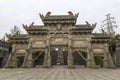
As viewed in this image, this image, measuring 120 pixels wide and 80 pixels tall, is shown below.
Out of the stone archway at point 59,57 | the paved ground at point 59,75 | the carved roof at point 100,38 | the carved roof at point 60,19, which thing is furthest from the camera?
the stone archway at point 59,57

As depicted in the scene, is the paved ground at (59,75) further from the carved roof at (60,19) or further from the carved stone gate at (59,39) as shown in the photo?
the carved roof at (60,19)

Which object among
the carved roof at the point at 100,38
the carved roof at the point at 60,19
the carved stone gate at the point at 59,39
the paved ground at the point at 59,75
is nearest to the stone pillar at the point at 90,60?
the carved stone gate at the point at 59,39

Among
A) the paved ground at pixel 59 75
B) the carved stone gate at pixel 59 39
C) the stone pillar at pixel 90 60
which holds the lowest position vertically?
the paved ground at pixel 59 75

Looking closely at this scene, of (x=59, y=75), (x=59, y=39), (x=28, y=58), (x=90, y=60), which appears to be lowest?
(x=59, y=75)

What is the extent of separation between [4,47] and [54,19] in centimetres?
1525

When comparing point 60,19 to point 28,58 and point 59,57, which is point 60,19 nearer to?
point 28,58

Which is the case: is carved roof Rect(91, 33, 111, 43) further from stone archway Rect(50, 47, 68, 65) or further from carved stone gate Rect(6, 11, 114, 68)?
stone archway Rect(50, 47, 68, 65)

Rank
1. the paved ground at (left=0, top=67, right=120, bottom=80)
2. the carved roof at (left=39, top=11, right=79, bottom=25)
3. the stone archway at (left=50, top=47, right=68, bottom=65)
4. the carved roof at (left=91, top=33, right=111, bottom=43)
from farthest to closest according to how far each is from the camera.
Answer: the stone archway at (left=50, top=47, right=68, bottom=65) → the carved roof at (left=39, top=11, right=79, bottom=25) → the carved roof at (left=91, top=33, right=111, bottom=43) → the paved ground at (left=0, top=67, right=120, bottom=80)

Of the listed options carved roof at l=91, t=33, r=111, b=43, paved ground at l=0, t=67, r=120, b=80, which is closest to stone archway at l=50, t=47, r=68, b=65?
carved roof at l=91, t=33, r=111, b=43

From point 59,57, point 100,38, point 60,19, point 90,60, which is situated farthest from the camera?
point 59,57

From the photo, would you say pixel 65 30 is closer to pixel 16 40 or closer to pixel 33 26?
pixel 33 26

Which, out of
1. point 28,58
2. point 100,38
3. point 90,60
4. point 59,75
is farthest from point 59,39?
point 59,75

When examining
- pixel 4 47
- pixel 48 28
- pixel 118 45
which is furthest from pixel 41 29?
pixel 118 45

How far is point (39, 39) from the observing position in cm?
3369
